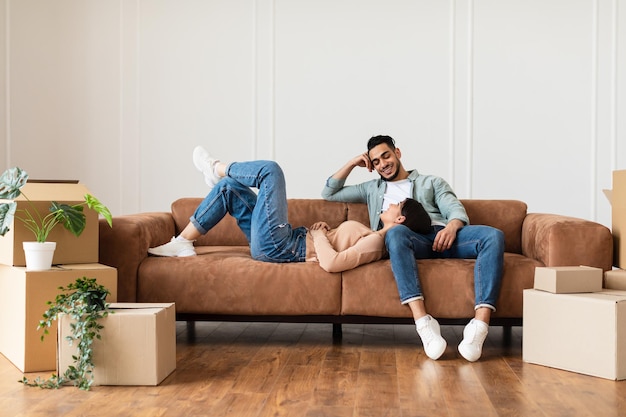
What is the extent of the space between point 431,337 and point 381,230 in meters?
0.53

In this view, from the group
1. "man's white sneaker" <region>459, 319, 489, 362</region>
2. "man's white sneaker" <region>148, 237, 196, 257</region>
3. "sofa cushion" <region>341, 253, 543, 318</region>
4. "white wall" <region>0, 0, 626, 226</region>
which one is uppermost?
"white wall" <region>0, 0, 626, 226</region>

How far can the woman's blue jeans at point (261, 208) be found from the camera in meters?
3.14

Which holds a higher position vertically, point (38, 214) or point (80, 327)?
point (38, 214)

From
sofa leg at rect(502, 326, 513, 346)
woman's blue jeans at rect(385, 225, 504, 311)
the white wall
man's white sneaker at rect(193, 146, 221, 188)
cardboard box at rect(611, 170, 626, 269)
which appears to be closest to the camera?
woman's blue jeans at rect(385, 225, 504, 311)

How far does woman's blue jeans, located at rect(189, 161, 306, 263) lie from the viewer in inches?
124

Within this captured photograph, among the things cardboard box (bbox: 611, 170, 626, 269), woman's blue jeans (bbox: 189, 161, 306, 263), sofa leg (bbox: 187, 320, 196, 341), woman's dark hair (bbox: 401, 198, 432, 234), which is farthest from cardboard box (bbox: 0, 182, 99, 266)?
cardboard box (bbox: 611, 170, 626, 269)

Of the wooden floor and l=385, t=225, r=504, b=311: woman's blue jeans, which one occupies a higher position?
l=385, t=225, r=504, b=311: woman's blue jeans

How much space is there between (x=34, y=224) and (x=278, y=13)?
2.82m

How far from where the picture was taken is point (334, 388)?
2367 millimetres

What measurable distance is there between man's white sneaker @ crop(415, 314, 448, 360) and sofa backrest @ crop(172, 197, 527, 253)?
0.84 m

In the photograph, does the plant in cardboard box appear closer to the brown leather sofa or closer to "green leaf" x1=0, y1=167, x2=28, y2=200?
"green leaf" x1=0, y1=167, x2=28, y2=200

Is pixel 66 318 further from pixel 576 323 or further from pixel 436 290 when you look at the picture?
pixel 576 323

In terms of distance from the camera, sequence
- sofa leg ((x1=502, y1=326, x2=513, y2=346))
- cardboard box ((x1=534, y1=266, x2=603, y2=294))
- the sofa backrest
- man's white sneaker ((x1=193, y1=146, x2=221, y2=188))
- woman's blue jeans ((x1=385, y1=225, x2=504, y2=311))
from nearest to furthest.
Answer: cardboard box ((x1=534, y1=266, x2=603, y2=294)), woman's blue jeans ((x1=385, y1=225, x2=504, y2=311)), sofa leg ((x1=502, y1=326, x2=513, y2=346)), man's white sneaker ((x1=193, y1=146, x2=221, y2=188)), the sofa backrest

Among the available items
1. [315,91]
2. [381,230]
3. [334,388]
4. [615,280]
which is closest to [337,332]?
[381,230]
